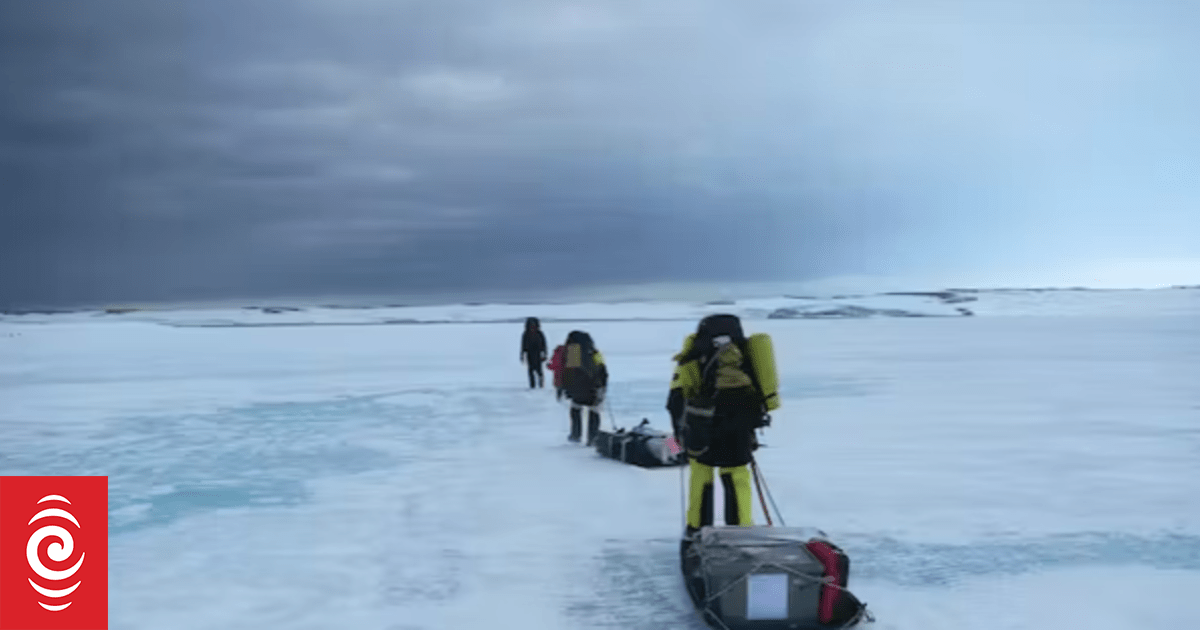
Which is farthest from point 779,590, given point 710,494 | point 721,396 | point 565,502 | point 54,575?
point 54,575

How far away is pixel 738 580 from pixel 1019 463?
6.23m

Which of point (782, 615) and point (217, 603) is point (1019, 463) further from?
point (217, 603)

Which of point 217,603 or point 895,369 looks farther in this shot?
point 895,369

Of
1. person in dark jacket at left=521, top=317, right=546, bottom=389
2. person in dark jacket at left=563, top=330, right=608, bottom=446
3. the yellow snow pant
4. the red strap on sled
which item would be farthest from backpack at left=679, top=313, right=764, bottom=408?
→ person in dark jacket at left=521, top=317, right=546, bottom=389

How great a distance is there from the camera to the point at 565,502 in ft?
26.3

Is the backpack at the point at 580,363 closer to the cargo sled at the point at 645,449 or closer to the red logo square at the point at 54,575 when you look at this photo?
the cargo sled at the point at 645,449

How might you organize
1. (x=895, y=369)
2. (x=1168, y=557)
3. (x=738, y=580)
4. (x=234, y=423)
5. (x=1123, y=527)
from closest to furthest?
(x=738, y=580), (x=1168, y=557), (x=1123, y=527), (x=234, y=423), (x=895, y=369)

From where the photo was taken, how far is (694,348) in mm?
5734

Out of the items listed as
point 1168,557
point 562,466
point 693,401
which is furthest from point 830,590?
point 562,466

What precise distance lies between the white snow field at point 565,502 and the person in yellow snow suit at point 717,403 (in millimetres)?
746

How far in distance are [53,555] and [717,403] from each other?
3.71 metres

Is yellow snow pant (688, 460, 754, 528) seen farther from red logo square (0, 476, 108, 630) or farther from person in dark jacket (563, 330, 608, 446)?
person in dark jacket (563, 330, 608, 446)

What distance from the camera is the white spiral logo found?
514 centimetres

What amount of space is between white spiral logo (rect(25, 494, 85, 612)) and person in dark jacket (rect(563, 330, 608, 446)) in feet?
19.8
